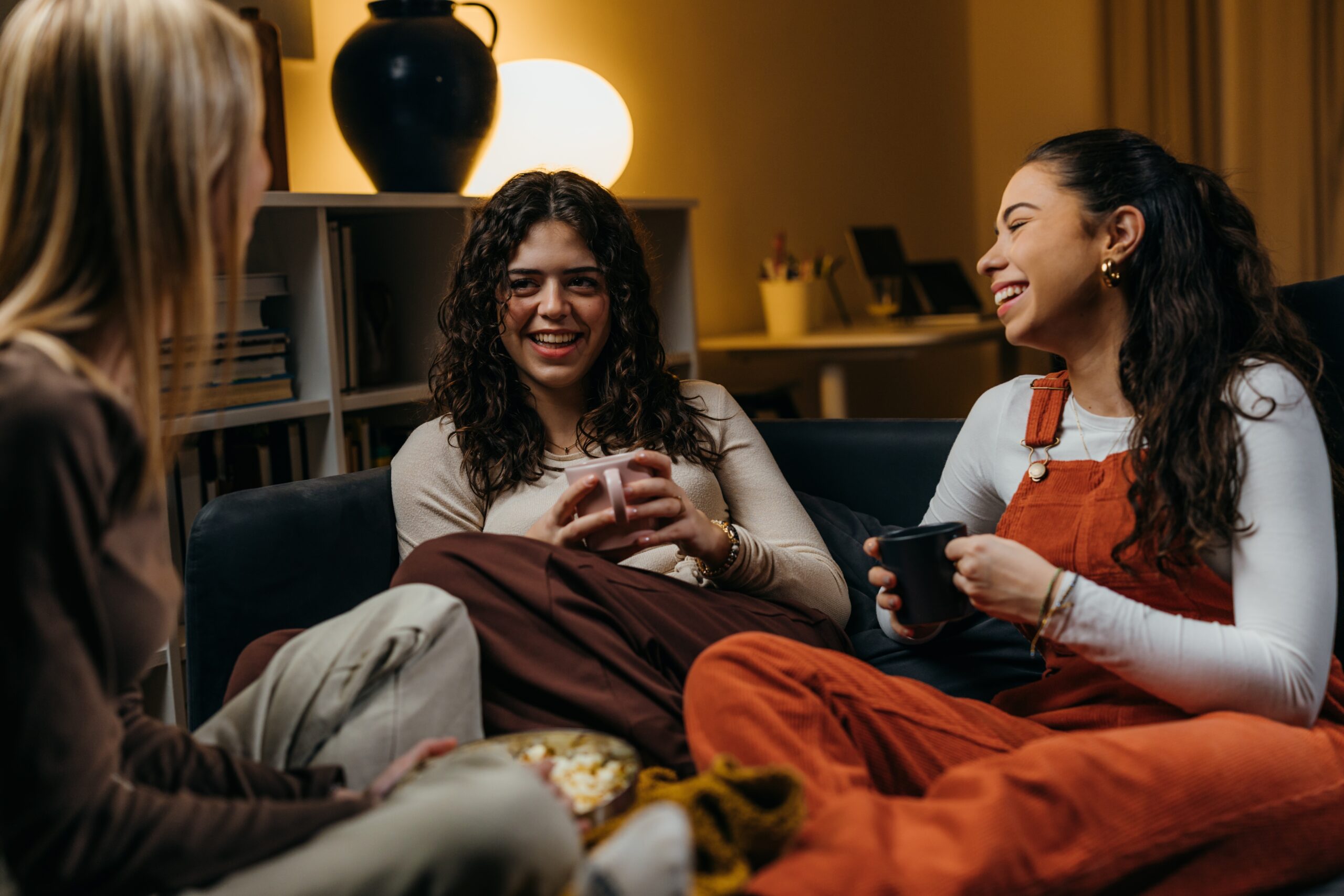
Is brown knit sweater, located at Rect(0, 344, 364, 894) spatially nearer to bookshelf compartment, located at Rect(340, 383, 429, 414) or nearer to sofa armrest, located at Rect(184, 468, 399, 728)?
sofa armrest, located at Rect(184, 468, 399, 728)

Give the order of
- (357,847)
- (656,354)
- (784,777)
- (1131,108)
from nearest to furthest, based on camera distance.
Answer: (357,847) → (784,777) → (656,354) → (1131,108)

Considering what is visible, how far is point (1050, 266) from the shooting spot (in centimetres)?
132

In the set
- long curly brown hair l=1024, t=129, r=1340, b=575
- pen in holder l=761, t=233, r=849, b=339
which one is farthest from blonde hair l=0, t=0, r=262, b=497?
pen in holder l=761, t=233, r=849, b=339

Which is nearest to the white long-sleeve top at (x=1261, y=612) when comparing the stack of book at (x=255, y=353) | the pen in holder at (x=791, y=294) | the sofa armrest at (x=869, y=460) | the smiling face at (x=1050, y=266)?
the smiling face at (x=1050, y=266)

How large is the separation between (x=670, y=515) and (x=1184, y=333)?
0.61m

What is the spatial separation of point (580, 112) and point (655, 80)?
2.68 feet

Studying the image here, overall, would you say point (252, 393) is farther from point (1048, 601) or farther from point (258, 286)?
point (1048, 601)

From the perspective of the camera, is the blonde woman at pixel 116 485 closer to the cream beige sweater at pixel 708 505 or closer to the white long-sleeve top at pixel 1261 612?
the white long-sleeve top at pixel 1261 612

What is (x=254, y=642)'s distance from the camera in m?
1.42

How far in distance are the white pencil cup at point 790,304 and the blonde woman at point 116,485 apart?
2509 millimetres

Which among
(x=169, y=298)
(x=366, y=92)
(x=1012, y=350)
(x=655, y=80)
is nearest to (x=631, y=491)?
(x=169, y=298)

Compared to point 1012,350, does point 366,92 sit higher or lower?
higher

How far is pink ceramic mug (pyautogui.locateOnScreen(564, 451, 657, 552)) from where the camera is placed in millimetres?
1327

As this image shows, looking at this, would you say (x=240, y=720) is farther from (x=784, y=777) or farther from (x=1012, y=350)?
(x=1012, y=350)
